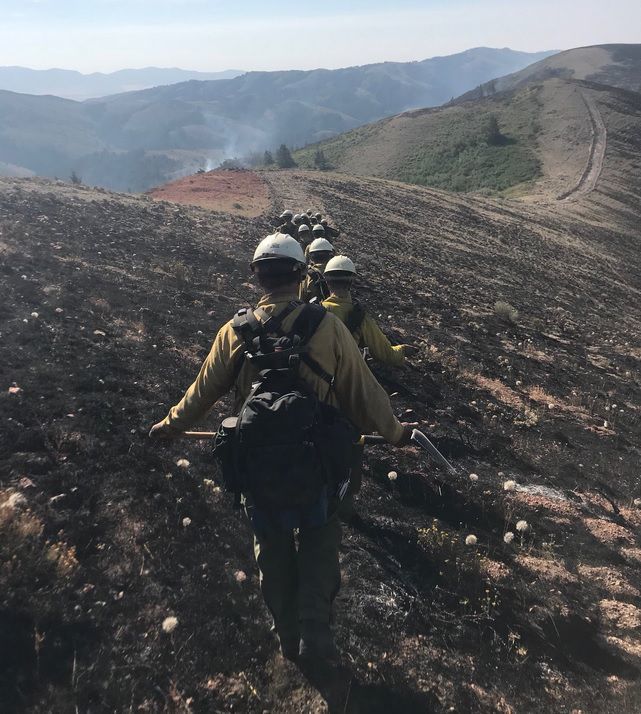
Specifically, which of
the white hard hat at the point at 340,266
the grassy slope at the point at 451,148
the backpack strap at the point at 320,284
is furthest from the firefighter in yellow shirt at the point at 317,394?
the grassy slope at the point at 451,148

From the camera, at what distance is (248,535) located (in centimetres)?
436

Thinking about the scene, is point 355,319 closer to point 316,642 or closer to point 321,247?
point 316,642

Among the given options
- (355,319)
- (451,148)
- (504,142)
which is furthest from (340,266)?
(504,142)

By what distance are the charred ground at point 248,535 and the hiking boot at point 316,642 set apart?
0.55ft

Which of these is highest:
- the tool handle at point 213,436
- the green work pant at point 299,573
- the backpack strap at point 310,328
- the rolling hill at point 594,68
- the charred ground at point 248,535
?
the rolling hill at point 594,68

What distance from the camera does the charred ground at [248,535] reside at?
123 inches

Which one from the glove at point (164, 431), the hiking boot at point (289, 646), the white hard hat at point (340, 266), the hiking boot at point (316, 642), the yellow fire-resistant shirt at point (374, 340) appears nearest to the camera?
the hiking boot at point (316, 642)

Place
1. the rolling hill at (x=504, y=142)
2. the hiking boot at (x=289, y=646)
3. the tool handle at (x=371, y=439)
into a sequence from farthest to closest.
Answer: the rolling hill at (x=504, y=142) → the tool handle at (x=371, y=439) → the hiking boot at (x=289, y=646)

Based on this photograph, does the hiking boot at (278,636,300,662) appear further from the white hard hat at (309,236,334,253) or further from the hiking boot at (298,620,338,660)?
the white hard hat at (309,236,334,253)

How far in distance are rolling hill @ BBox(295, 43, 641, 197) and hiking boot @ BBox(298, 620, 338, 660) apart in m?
55.4

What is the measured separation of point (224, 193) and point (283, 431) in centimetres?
3155

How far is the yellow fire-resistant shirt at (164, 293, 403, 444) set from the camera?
297 cm

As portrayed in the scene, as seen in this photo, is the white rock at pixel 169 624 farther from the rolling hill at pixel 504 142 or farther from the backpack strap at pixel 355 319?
the rolling hill at pixel 504 142

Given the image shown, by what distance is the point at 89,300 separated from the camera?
943 centimetres
